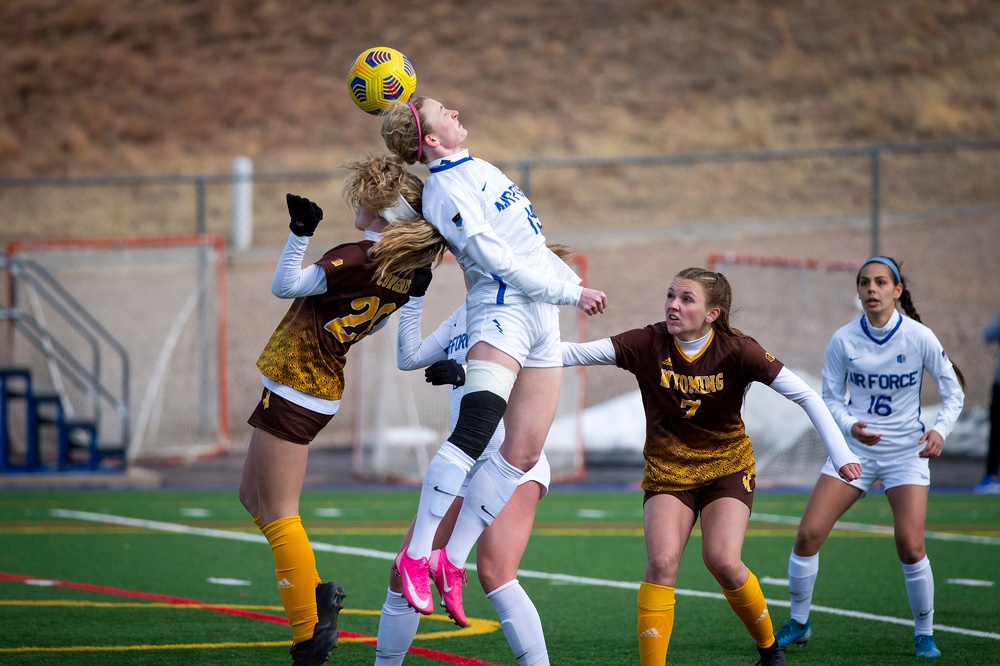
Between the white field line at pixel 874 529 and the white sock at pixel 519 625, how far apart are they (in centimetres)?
559

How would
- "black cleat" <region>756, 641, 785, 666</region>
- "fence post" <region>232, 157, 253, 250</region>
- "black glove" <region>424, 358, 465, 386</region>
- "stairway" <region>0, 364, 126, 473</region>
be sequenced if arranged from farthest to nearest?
"fence post" <region>232, 157, 253, 250</region>, "stairway" <region>0, 364, 126, 473</region>, "black cleat" <region>756, 641, 785, 666</region>, "black glove" <region>424, 358, 465, 386</region>

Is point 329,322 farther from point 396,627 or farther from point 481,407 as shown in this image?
point 396,627

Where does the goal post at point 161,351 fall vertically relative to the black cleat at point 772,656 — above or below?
above

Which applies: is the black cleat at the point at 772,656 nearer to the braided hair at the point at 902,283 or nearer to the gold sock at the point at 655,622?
the gold sock at the point at 655,622

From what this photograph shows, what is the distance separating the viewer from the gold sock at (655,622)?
16.1ft

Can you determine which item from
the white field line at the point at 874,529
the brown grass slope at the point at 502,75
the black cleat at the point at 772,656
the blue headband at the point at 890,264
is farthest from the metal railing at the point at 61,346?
the brown grass slope at the point at 502,75

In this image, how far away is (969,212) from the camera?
27.4m

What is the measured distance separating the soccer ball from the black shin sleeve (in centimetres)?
136

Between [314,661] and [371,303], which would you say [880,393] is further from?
[314,661]

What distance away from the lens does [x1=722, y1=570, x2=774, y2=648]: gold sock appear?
5.09m

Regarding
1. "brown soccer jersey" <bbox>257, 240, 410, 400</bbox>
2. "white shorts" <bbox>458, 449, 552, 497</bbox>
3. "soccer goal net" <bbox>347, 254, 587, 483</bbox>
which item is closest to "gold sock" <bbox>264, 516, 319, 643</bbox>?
"brown soccer jersey" <bbox>257, 240, 410, 400</bbox>

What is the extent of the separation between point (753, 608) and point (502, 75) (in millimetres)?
33998

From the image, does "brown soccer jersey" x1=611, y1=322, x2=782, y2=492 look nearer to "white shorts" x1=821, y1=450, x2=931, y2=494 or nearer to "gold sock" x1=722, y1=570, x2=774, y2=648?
"gold sock" x1=722, y1=570, x2=774, y2=648

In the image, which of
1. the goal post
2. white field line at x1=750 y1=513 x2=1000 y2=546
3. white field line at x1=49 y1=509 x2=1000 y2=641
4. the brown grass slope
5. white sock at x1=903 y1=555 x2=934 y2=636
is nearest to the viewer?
white sock at x1=903 y1=555 x2=934 y2=636
